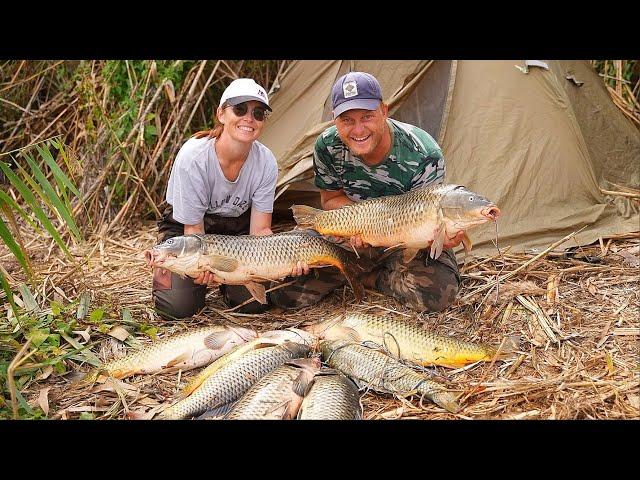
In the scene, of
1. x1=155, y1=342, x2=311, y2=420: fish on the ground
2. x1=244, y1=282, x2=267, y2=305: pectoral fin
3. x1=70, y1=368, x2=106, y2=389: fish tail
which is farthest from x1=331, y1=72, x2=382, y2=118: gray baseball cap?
x1=70, y1=368, x2=106, y2=389: fish tail

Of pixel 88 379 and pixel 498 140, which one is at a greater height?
pixel 498 140

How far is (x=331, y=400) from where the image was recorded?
9.34 feet

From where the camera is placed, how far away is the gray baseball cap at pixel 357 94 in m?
3.58

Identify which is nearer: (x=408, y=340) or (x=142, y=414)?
(x=142, y=414)

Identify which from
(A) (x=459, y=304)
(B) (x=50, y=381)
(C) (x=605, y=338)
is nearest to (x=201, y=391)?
Answer: (B) (x=50, y=381)

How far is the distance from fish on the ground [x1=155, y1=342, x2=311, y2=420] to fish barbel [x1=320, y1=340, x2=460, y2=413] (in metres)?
0.18

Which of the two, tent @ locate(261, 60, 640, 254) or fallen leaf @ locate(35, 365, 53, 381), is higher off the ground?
tent @ locate(261, 60, 640, 254)

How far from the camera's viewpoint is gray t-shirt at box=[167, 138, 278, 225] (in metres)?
3.85

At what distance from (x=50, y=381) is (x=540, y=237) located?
10.7 ft

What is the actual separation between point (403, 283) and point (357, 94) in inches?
43.4

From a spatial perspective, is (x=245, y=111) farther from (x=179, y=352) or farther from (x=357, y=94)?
(x=179, y=352)

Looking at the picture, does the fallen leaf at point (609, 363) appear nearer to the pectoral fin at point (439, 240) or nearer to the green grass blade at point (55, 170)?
the pectoral fin at point (439, 240)

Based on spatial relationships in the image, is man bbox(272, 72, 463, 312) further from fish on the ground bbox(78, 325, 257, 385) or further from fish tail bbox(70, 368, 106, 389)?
fish tail bbox(70, 368, 106, 389)

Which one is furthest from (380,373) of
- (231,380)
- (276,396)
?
(231,380)
